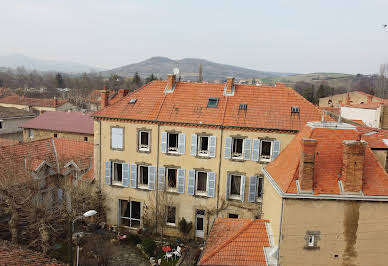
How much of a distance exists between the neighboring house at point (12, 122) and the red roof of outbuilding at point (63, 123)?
1265 mm

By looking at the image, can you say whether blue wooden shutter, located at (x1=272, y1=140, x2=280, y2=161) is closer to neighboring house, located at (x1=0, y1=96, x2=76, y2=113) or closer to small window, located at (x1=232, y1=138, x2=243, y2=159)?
small window, located at (x1=232, y1=138, x2=243, y2=159)

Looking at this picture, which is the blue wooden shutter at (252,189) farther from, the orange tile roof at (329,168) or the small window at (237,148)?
Answer: the orange tile roof at (329,168)

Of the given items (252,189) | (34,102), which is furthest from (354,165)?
(34,102)

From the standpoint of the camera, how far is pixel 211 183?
2408 centimetres

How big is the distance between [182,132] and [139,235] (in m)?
8.55

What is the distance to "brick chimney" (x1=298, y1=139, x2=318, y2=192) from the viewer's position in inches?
535

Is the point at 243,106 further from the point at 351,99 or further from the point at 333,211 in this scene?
the point at 351,99

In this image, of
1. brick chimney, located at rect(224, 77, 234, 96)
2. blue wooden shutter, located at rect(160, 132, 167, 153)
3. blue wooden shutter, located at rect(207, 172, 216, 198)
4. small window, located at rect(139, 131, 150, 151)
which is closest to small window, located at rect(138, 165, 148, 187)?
small window, located at rect(139, 131, 150, 151)

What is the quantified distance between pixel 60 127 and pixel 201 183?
2504 cm

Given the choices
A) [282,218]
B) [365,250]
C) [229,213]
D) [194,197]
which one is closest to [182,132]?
[194,197]

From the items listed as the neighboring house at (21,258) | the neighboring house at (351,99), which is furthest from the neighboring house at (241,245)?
the neighboring house at (351,99)

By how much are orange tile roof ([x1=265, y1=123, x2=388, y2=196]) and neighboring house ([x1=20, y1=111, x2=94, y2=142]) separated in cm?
3045

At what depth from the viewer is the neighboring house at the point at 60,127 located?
41.2 metres

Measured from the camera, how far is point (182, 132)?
24297 millimetres
